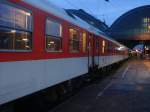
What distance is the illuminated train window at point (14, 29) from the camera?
7652 mm

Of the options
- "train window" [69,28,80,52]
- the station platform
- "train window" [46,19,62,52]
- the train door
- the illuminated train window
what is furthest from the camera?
the train door

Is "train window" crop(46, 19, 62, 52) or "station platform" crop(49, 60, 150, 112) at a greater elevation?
"train window" crop(46, 19, 62, 52)

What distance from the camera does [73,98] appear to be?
46.2 ft

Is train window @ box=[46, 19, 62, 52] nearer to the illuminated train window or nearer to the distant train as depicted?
the distant train

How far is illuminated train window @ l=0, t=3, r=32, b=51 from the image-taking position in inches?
301

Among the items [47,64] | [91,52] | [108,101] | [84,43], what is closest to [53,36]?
[47,64]

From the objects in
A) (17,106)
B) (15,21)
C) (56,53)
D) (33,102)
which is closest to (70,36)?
(56,53)

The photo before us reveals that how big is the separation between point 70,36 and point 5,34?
Answer: 19.3ft

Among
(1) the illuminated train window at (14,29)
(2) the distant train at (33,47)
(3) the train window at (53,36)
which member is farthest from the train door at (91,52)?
(1) the illuminated train window at (14,29)

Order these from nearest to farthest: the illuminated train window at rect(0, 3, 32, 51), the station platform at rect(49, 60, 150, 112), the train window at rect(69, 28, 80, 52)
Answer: the illuminated train window at rect(0, 3, 32, 51) < the station platform at rect(49, 60, 150, 112) < the train window at rect(69, 28, 80, 52)

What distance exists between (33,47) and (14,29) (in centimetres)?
114

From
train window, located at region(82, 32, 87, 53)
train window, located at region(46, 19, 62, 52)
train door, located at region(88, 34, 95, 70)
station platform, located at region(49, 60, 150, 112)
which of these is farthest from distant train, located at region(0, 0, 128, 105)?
train door, located at region(88, 34, 95, 70)

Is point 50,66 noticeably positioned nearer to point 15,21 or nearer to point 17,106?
→ point 17,106

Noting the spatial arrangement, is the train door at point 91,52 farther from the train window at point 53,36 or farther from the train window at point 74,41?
the train window at point 53,36
